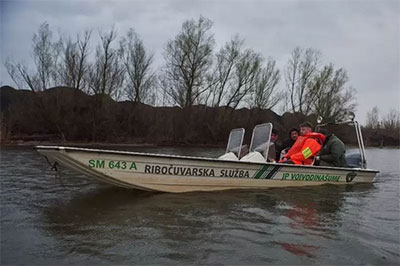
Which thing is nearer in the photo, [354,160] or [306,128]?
[306,128]

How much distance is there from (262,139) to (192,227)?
181 inches

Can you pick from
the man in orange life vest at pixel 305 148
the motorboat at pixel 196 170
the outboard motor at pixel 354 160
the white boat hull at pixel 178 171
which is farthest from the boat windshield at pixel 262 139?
the outboard motor at pixel 354 160

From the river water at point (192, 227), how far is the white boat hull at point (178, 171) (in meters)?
0.28

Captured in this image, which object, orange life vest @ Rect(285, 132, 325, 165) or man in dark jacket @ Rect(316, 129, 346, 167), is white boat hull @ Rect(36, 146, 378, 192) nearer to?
orange life vest @ Rect(285, 132, 325, 165)

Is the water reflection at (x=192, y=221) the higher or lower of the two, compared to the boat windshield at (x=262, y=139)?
lower

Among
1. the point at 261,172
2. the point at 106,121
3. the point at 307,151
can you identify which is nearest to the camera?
the point at 261,172

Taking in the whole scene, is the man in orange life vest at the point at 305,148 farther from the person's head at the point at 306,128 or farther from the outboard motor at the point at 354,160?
the outboard motor at the point at 354,160

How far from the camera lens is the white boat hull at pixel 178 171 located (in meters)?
6.85

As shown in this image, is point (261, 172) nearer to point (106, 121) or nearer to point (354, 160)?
point (354, 160)

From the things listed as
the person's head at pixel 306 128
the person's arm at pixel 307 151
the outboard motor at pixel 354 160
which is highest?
the person's head at pixel 306 128

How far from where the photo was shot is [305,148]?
366 inches

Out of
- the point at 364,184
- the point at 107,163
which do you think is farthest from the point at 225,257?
the point at 364,184

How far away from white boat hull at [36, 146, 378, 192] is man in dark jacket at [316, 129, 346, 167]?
1.90 feet

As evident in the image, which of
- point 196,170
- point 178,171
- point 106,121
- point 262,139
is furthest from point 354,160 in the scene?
point 106,121
